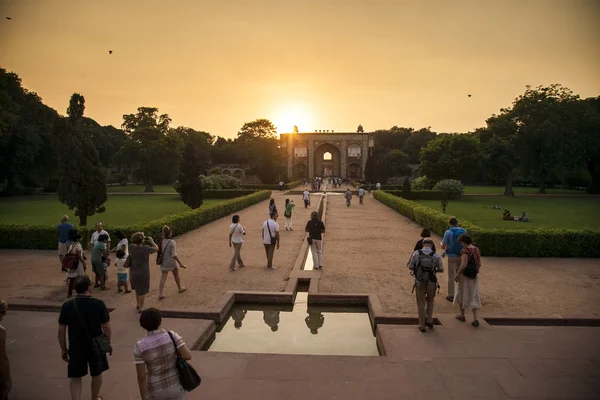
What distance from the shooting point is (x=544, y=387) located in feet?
13.1

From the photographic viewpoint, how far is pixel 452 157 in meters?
32.2

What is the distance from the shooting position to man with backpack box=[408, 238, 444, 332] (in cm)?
529

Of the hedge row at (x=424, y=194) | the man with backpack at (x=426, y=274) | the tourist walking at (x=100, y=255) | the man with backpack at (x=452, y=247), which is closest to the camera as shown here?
the man with backpack at (x=426, y=274)

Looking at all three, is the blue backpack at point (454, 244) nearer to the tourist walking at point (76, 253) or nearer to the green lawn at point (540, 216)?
A: the tourist walking at point (76, 253)

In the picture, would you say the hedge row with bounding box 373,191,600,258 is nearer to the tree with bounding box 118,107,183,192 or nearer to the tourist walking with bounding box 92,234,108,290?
the tourist walking with bounding box 92,234,108,290

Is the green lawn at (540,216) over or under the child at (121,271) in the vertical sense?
under

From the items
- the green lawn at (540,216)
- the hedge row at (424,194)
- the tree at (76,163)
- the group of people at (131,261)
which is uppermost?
the tree at (76,163)

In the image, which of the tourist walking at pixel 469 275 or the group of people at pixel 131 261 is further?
the group of people at pixel 131 261

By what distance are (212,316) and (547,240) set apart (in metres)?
8.91

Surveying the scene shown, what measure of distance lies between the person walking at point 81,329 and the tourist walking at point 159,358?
0.76m

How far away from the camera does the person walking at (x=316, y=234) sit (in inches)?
337

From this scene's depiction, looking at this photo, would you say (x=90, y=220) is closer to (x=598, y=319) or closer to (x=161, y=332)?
(x=161, y=332)

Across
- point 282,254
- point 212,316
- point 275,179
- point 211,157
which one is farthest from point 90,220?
point 211,157

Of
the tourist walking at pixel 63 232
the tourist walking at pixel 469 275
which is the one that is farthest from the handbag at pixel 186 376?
the tourist walking at pixel 63 232
